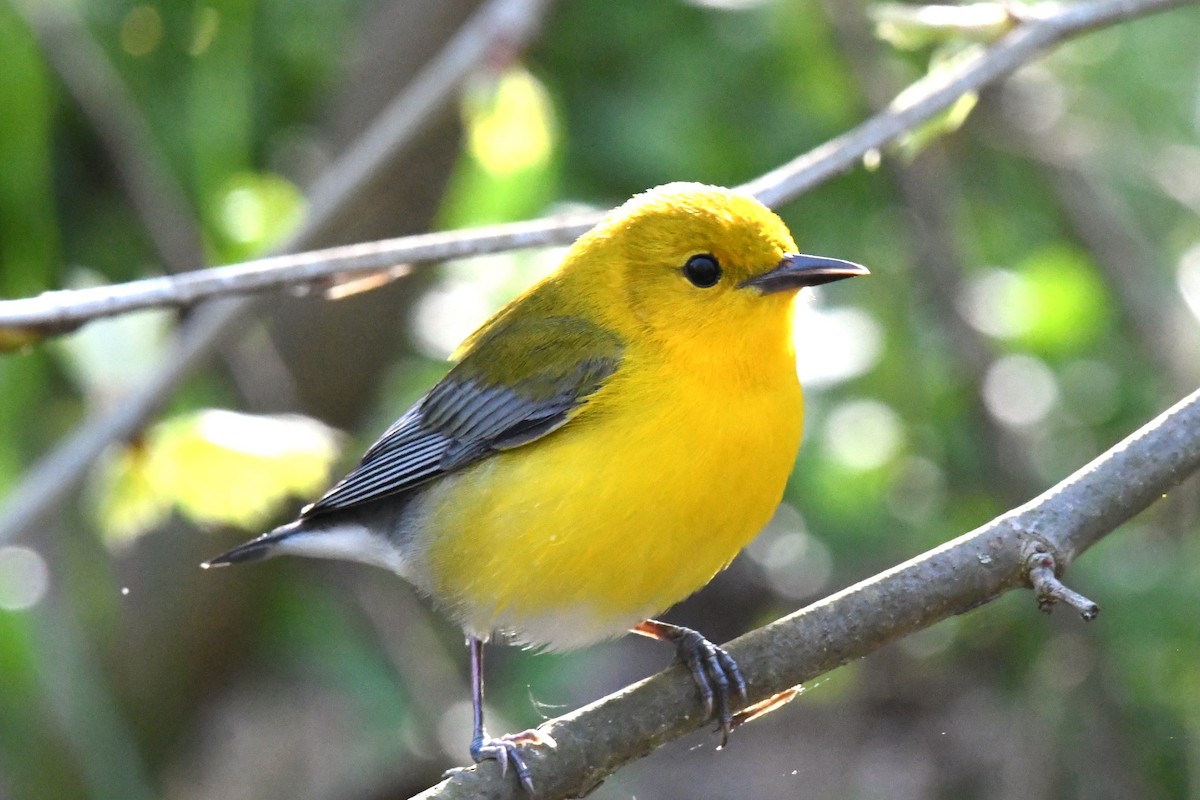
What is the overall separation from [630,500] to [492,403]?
0.68 metres

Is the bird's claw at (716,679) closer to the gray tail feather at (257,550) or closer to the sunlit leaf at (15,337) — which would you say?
the gray tail feather at (257,550)

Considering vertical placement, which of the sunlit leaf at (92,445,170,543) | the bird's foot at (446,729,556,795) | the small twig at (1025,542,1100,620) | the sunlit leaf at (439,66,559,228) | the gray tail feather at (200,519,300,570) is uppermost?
the sunlit leaf at (439,66,559,228)

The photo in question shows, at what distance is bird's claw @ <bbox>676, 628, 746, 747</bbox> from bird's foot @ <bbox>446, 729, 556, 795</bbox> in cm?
36

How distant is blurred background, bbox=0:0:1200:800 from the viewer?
4578mm

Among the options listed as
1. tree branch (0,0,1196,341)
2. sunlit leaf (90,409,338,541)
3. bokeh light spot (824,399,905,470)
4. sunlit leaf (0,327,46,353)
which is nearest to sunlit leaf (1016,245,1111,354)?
bokeh light spot (824,399,905,470)

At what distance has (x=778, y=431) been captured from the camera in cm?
310

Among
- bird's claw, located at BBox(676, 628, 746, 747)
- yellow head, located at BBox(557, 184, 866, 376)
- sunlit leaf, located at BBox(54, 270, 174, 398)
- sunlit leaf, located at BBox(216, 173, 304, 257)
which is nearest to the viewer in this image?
bird's claw, located at BBox(676, 628, 746, 747)

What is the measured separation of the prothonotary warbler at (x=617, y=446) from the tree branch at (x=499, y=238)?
8.5 inches

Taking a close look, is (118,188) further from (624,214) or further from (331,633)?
(624,214)

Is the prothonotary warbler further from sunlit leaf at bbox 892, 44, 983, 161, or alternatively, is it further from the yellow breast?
sunlit leaf at bbox 892, 44, 983, 161

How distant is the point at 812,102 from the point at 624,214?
76.7 inches

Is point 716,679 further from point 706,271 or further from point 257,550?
point 257,550

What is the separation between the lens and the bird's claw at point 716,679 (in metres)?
2.86

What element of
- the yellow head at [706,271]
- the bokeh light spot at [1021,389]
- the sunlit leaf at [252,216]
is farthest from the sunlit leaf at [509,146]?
the bokeh light spot at [1021,389]
